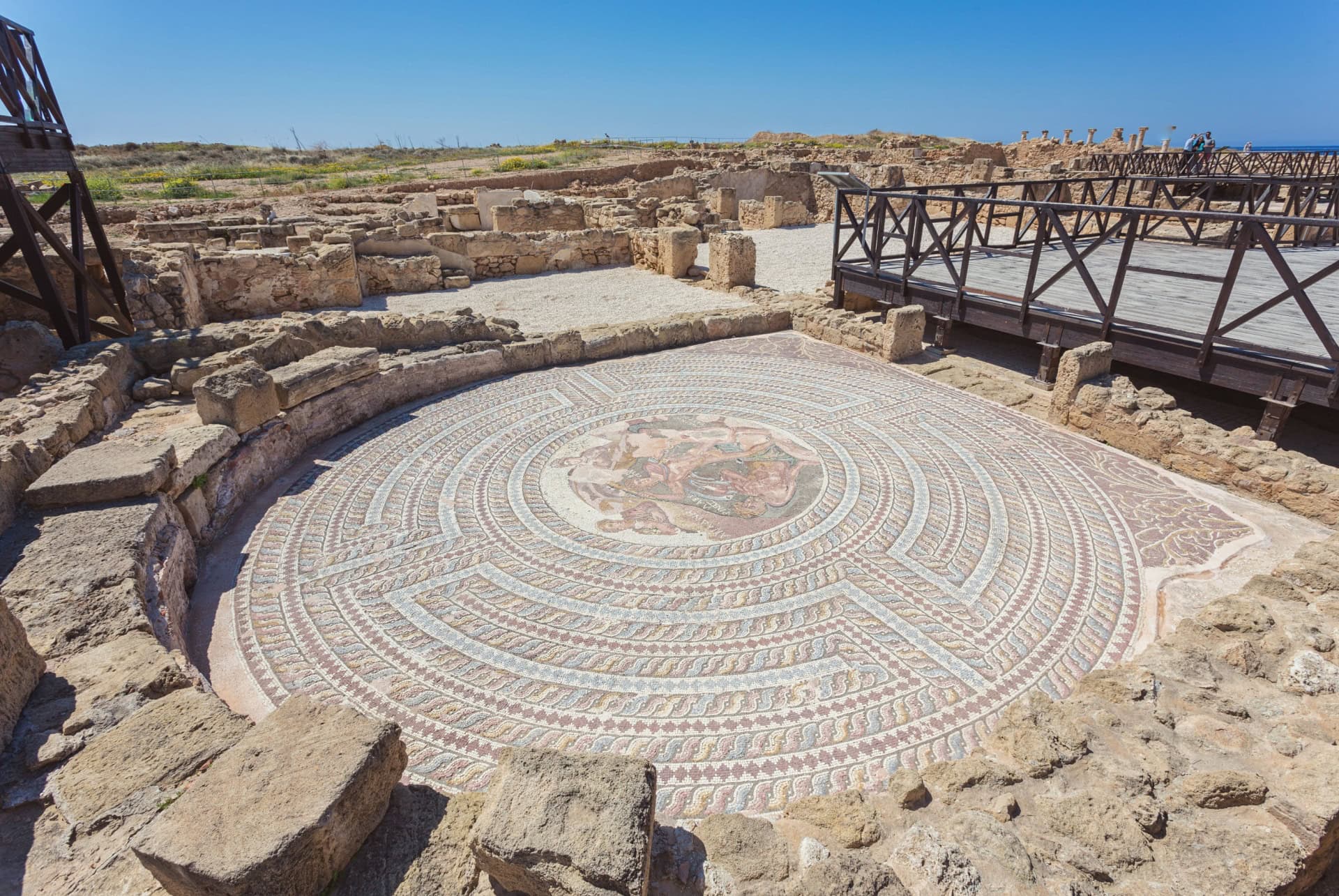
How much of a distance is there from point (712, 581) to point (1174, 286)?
339 inches

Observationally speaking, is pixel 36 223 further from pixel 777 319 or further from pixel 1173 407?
pixel 1173 407

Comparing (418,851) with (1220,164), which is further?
(1220,164)

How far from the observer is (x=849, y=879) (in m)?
2.32

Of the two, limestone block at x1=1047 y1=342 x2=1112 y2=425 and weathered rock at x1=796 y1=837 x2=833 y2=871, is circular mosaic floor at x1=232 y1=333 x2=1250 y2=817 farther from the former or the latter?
weathered rock at x1=796 y1=837 x2=833 y2=871

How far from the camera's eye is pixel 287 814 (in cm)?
216

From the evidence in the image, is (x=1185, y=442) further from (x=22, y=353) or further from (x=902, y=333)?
(x=22, y=353)

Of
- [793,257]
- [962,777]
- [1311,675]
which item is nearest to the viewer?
[962,777]

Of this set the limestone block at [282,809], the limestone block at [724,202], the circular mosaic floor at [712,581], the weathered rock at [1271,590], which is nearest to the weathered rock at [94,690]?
the circular mosaic floor at [712,581]

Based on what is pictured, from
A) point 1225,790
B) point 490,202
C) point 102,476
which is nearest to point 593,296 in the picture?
point 490,202

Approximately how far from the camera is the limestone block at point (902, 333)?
28.8 ft

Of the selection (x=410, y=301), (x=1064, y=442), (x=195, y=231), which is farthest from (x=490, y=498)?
(x=195, y=231)

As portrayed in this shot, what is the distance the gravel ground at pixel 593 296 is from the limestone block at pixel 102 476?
6636 mm

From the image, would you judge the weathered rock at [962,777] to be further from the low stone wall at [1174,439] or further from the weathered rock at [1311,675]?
the low stone wall at [1174,439]

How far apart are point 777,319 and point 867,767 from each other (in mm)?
8165
